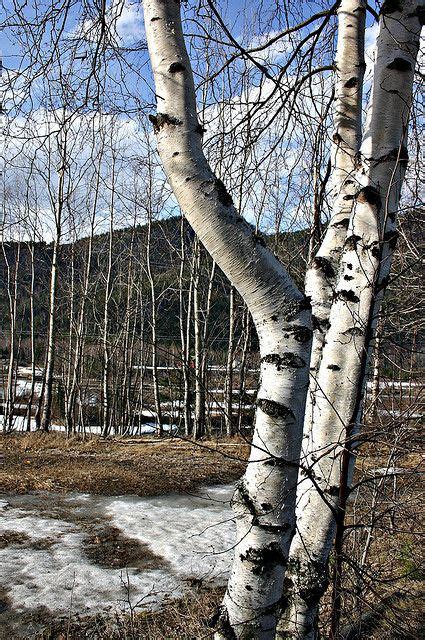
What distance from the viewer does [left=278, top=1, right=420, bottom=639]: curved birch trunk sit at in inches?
78.5

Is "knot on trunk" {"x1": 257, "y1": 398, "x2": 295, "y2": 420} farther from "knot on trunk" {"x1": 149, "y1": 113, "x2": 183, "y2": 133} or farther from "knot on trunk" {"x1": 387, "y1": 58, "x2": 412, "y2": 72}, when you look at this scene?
"knot on trunk" {"x1": 387, "y1": 58, "x2": 412, "y2": 72}

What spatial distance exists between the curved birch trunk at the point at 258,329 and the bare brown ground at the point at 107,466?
5.40m

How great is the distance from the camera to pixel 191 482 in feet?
28.0

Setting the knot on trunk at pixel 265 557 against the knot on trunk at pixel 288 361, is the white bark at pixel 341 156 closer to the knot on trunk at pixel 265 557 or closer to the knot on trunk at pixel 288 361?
the knot on trunk at pixel 288 361

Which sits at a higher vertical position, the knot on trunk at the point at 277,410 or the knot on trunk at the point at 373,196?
the knot on trunk at the point at 373,196

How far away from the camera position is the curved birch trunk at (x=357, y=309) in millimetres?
1995

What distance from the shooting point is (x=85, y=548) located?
5512 mm

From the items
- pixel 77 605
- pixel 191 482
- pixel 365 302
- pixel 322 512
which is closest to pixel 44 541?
pixel 77 605

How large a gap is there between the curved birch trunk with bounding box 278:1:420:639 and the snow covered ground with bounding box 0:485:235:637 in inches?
42.8

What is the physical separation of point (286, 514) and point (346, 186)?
1.44 metres

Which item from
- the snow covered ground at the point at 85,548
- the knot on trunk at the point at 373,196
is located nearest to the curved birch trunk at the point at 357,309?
the knot on trunk at the point at 373,196

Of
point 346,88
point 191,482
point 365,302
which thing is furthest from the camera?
point 191,482

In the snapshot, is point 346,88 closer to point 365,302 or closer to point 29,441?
point 365,302

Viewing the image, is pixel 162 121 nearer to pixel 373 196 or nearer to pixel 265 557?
pixel 373 196
